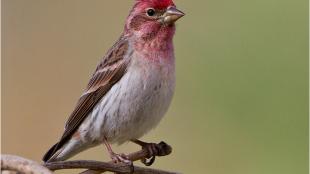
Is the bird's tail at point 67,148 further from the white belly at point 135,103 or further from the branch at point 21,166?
the branch at point 21,166

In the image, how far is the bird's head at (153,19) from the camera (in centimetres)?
466

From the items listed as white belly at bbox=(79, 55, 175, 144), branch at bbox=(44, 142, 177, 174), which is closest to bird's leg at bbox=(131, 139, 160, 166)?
white belly at bbox=(79, 55, 175, 144)

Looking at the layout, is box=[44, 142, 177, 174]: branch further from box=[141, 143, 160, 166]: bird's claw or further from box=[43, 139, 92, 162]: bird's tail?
box=[43, 139, 92, 162]: bird's tail

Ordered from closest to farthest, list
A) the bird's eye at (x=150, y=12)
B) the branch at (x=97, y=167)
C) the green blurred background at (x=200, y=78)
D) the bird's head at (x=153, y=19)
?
the branch at (x=97, y=167) < the bird's head at (x=153, y=19) < the bird's eye at (x=150, y=12) < the green blurred background at (x=200, y=78)

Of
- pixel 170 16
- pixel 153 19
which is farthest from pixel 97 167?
pixel 153 19

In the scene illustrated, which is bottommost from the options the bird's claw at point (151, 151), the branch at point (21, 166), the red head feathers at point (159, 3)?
the bird's claw at point (151, 151)

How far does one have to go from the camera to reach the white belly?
4418 mm

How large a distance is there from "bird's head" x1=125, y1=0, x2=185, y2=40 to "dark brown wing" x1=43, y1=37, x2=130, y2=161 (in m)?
0.14

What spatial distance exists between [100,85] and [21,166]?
269 centimetres

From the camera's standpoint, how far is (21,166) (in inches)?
82.0

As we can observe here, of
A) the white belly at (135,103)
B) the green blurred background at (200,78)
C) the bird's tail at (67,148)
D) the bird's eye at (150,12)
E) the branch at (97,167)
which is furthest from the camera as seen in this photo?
the green blurred background at (200,78)

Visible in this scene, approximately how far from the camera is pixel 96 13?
7.64 metres

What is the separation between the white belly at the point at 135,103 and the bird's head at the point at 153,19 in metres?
0.25

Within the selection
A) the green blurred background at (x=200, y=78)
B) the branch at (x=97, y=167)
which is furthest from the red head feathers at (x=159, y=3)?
the branch at (x=97, y=167)
